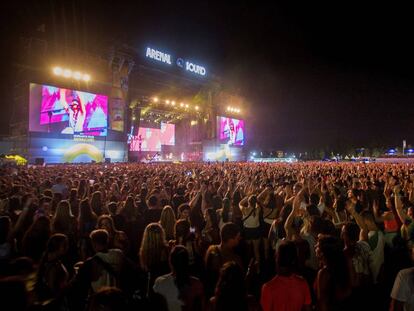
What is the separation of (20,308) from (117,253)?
180cm

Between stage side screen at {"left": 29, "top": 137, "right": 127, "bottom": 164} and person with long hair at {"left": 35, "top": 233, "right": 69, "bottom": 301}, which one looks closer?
person with long hair at {"left": 35, "top": 233, "right": 69, "bottom": 301}

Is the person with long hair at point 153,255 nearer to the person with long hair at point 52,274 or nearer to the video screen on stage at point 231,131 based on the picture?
the person with long hair at point 52,274

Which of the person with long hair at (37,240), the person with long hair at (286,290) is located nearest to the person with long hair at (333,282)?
the person with long hair at (286,290)

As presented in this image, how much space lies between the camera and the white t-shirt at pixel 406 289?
9.32 ft

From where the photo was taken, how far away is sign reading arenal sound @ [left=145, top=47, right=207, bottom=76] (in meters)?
43.3

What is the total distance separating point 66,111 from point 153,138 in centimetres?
1879

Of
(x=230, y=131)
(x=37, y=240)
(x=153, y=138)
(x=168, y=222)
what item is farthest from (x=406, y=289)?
(x=230, y=131)

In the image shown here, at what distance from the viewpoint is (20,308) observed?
1.80m

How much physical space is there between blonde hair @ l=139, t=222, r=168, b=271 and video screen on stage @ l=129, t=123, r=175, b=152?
43.9 m

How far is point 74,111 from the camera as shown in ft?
116

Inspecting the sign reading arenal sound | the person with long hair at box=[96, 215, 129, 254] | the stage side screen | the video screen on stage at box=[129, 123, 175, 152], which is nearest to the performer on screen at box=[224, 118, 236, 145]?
the video screen on stage at box=[129, 123, 175, 152]

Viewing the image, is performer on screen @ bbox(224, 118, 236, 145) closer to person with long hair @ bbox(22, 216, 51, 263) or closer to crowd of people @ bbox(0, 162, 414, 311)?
crowd of people @ bbox(0, 162, 414, 311)

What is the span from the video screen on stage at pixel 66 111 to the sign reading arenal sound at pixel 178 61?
9450mm

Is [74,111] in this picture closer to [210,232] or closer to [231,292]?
[210,232]
